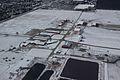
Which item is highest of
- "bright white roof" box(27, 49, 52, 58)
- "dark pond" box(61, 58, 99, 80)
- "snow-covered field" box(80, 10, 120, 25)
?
"snow-covered field" box(80, 10, 120, 25)

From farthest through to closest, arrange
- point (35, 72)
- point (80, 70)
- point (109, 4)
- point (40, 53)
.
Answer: point (109, 4) < point (40, 53) < point (80, 70) < point (35, 72)

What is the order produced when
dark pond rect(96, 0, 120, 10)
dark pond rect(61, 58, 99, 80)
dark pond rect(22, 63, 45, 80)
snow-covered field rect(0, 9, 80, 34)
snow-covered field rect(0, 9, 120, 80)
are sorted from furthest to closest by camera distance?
dark pond rect(96, 0, 120, 10) < snow-covered field rect(0, 9, 80, 34) < snow-covered field rect(0, 9, 120, 80) < dark pond rect(22, 63, 45, 80) < dark pond rect(61, 58, 99, 80)

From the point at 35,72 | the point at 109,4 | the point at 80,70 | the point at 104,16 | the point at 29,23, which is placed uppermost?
the point at 109,4

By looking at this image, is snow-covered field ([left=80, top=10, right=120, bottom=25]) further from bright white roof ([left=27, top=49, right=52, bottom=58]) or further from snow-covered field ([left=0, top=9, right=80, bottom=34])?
bright white roof ([left=27, top=49, right=52, bottom=58])

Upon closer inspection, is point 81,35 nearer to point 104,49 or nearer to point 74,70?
point 104,49

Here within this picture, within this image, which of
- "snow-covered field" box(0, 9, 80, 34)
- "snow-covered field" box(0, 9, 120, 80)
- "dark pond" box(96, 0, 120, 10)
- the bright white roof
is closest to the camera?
"snow-covered field" box(0, 9, 120, 80)

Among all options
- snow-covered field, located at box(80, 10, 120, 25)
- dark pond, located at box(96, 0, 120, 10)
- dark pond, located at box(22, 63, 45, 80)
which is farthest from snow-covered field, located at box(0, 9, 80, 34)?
dark pond, located at box(22, 63, 45, 80)

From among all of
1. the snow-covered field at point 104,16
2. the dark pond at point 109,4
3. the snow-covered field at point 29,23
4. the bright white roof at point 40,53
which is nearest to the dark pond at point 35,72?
the bright white roof at point 40,53

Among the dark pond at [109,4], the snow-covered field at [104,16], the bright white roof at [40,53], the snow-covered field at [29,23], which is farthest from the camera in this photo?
the dark pond at [109,4]

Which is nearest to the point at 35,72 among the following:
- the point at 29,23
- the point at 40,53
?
the point at 40,53

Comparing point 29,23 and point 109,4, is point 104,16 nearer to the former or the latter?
point 109,4

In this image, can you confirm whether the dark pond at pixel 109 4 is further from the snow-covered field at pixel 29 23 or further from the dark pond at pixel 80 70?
the dark pond at pixel 80 70

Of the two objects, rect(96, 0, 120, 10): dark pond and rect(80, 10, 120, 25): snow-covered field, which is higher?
rect(96, 0, 120, 10): dark pond
